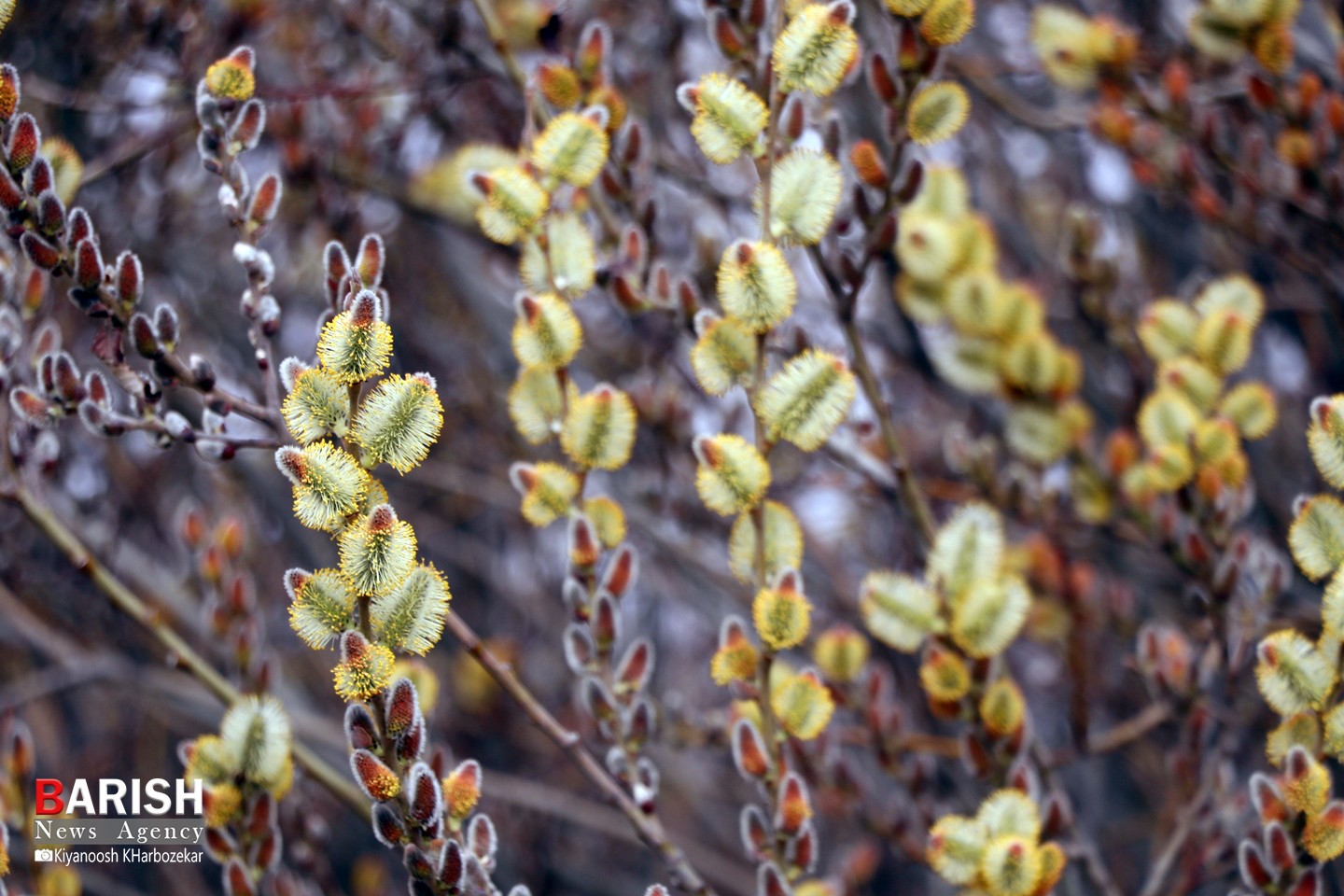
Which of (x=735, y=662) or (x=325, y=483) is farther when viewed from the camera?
(x=735, y=662)

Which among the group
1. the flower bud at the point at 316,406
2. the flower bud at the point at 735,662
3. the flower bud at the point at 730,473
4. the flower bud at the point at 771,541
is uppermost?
the flower bud at the point at 316,406

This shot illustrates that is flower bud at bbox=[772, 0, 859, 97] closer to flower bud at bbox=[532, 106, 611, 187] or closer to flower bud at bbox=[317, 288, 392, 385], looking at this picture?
flower bud at bbox=[532, 106, 611, 187]

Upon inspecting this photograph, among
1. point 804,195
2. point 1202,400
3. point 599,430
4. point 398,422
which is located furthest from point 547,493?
point 1202,400

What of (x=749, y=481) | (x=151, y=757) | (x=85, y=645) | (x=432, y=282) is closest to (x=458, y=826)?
(x=749, y=481)

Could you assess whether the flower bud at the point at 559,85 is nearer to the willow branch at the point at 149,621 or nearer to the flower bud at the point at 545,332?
the flower bud at the point at 545,332

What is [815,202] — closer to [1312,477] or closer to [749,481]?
[749,481]

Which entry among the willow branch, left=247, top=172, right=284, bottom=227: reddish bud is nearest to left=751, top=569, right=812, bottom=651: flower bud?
the willow branch

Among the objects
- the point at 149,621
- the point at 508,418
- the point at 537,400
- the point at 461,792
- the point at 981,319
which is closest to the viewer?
the point at 461,792

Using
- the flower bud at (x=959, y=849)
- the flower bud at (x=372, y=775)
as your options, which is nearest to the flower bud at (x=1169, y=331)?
the flower bud at (x=959, y=849)

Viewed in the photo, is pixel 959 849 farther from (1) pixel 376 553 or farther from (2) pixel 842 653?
(1) pixel 376 553

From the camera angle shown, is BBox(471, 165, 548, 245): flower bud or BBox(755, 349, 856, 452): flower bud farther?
BBox(471, 165, 548, 245): flower bud

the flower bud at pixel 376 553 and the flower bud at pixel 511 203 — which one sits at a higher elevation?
the flower bud at pixel 511 203
